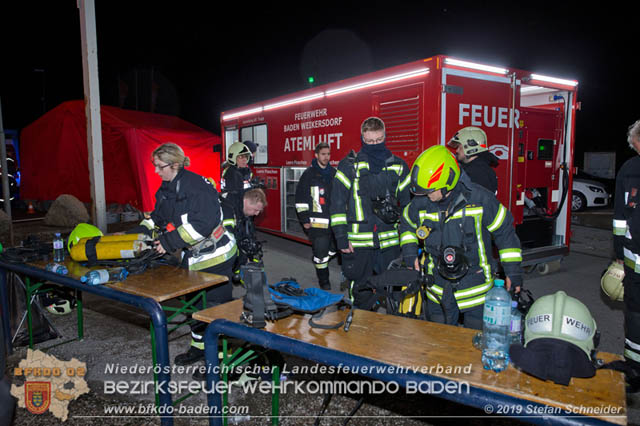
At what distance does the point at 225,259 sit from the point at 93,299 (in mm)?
3277

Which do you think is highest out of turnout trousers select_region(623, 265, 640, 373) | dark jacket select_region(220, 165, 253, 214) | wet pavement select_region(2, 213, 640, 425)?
dark jacket select_region(220, 165, 253, 214)

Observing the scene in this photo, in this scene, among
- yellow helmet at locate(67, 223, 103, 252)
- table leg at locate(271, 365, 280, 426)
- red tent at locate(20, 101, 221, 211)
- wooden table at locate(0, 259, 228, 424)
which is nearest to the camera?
wooden table at locate(0, 259, 228, 424)

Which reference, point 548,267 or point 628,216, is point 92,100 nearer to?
point 628,216

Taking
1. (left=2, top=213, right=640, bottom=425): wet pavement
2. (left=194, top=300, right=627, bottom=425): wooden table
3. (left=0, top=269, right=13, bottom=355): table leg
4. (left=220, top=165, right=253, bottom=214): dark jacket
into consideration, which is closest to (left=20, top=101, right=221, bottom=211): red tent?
(left=2, top=213, right=640, bottom=425): wet pavement

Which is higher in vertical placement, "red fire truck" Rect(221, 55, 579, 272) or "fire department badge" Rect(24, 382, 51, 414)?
"red fire truck" Rect(221, 55, 579, 272)

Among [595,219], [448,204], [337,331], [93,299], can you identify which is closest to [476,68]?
[448,204]

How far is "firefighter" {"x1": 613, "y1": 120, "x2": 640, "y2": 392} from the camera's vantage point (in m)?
3.09

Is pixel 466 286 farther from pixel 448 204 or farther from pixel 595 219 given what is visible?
pixel 595 219

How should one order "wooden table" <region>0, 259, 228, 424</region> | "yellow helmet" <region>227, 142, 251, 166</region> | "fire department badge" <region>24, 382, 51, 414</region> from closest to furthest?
"wooden table" <region>0, 259, 228, 424</region>
"fire department badge" <region>24, 382, 51, 414</region>
"yellow helmet" <region>227, 142, 251, 166</region>

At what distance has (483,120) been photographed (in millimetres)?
5355

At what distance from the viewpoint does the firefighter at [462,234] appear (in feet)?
9.20

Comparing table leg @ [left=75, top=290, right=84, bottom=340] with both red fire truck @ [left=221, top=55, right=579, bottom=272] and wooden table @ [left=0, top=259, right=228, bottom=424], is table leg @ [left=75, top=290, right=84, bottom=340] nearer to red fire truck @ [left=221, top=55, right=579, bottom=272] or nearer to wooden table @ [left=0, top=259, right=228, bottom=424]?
wooden table @ [left=0, top=259, right=228, bottom=424]

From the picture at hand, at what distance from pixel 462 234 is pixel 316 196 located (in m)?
3.19

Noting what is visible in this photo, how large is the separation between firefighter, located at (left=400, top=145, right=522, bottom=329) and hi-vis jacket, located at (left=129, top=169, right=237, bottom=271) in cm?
162
